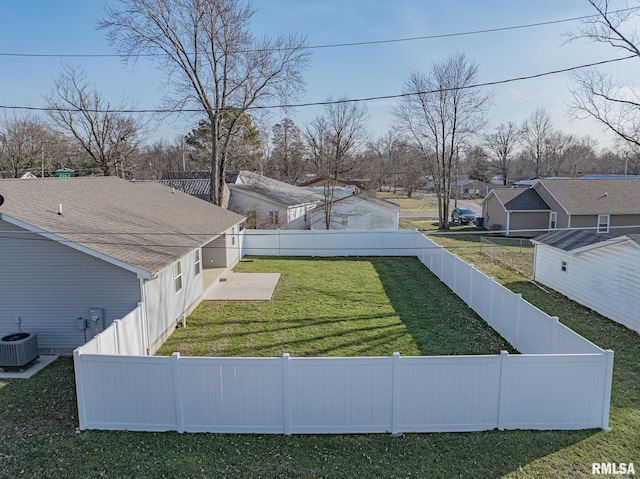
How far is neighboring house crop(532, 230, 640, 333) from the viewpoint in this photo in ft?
36.8

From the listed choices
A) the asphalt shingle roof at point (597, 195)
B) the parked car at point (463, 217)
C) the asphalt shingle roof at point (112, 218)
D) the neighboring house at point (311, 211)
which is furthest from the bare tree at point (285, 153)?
the asphalt shingle roof at point (112, 218)

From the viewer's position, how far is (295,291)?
15250 millimetres

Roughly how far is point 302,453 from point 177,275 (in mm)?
7215

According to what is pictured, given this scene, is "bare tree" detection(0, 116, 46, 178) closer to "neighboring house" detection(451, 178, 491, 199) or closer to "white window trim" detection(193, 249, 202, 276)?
"white window trim" detection(193, 249, 202, 276)

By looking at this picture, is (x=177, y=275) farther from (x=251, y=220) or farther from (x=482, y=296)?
(x=251, y=220)

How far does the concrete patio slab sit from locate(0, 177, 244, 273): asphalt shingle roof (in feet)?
7.16

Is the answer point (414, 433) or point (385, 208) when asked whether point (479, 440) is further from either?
point (385, 208)

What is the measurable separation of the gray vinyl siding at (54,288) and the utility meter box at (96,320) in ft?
0.34

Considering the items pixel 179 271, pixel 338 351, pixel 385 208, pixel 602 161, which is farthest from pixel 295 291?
pixel 602 161

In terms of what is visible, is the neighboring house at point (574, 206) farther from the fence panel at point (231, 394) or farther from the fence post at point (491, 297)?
the fence panel at point (231, 394)

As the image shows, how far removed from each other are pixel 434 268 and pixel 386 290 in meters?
3.58

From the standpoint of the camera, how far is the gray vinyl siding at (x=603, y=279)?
1116 centimetres

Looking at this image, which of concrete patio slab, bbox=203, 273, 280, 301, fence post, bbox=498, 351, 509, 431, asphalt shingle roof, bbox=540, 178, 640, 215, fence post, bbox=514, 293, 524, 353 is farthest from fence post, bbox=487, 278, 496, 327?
asphalt shingle roof, bbox=540, 178, 640, 215

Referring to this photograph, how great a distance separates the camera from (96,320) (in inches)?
365
